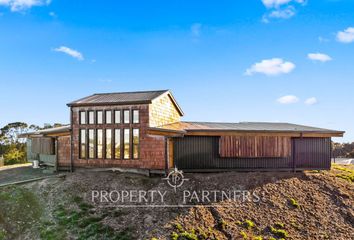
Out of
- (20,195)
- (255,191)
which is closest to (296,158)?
(255,191)

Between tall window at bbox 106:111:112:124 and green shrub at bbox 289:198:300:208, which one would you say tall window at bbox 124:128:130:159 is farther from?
green shrub at bbox 289:198:300:208

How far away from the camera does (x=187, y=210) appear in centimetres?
1427

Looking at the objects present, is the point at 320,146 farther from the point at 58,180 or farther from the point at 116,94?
the point at 58,180

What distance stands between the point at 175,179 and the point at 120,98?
6887 millimetres

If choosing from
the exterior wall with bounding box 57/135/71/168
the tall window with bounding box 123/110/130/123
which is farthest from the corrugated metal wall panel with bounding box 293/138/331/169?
the exterior wall with bounding box 57/135/71/168

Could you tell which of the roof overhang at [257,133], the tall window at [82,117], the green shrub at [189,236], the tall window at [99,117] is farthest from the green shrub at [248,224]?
the tall window at [82,117]

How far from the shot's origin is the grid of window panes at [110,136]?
18750 mm

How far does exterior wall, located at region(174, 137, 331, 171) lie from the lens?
1856 centimetres

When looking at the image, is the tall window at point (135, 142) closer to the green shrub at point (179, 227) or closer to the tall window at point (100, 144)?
the tall window at point (100, 144)

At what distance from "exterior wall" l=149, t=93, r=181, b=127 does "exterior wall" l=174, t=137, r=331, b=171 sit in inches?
83.3

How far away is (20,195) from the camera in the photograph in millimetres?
15891

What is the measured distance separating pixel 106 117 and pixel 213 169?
7.58 metres

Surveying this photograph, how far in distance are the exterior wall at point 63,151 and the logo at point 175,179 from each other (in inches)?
296

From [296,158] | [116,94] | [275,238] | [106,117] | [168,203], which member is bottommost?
[275,238]
